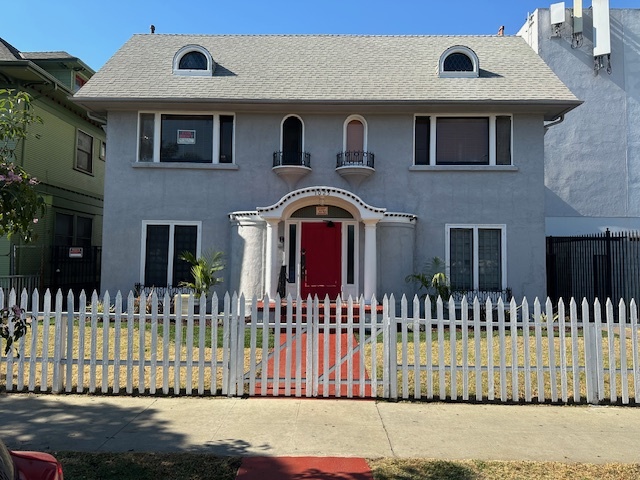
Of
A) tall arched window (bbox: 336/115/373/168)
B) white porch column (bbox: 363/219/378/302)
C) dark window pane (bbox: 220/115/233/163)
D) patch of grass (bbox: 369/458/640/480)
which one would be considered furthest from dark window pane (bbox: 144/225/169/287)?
patch of grass (bbox: 369/458/640/480)

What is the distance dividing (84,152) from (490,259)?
1564 centimetres

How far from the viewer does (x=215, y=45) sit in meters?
15.3

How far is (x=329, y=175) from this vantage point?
42.8 ft

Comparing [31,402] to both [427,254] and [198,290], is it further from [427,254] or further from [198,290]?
[427,254]

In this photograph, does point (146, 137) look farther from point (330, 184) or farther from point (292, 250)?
point (330, 184)

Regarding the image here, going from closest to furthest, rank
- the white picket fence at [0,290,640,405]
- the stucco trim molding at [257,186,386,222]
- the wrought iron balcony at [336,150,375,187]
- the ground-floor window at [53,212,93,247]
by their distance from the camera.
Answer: the white picket fence at [0,290,640,405] < the stucco trim molding at [257,186,386,222] < the wrought iron balcony at [336,150,375,187] < the ground-floor window at [53,212,93,247]

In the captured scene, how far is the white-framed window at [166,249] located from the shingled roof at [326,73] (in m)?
3.44

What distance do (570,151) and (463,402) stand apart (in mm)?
14220

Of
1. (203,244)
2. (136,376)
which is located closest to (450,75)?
(203,244)

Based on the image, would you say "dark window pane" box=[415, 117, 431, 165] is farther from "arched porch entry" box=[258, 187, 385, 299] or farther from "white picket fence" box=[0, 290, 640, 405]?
"white picket fence" box=[0, 290, 640, 405]

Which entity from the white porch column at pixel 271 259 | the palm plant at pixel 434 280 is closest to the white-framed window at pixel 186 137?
the white porch column at pixel 271 259

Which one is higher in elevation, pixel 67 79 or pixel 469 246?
pixel 67 79

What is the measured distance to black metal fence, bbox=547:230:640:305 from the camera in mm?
13406

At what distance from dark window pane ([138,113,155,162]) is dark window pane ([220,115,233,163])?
76.7 inches
